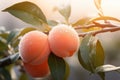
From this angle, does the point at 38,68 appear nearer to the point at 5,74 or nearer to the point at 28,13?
the point at 28,13

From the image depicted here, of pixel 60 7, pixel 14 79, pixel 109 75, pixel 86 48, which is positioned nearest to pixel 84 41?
pixel 86 48

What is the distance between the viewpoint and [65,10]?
0.52 metres

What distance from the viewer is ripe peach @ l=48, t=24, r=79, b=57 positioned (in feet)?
1.32

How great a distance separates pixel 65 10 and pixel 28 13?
0.08m

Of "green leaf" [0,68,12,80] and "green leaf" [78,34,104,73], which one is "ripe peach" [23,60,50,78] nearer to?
"green leaf" [78,34,104,73]

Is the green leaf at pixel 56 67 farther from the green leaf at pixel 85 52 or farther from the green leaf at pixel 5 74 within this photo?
the green leaf at pixel 5 74

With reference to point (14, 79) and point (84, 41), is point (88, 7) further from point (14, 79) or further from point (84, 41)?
point (84, 41)

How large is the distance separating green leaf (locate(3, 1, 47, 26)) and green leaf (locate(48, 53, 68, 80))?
8cm

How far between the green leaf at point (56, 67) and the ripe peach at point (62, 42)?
0.05 feet

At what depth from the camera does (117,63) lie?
3.26 ft

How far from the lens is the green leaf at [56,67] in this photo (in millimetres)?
Answer: 427

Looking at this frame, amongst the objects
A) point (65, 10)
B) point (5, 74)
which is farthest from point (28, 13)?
point (5, 74)

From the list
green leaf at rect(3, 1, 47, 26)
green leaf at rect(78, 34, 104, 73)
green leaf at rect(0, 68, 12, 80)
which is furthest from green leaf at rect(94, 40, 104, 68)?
green leaf at rect(0, 68, 12, 80)

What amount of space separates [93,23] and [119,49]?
53cm
